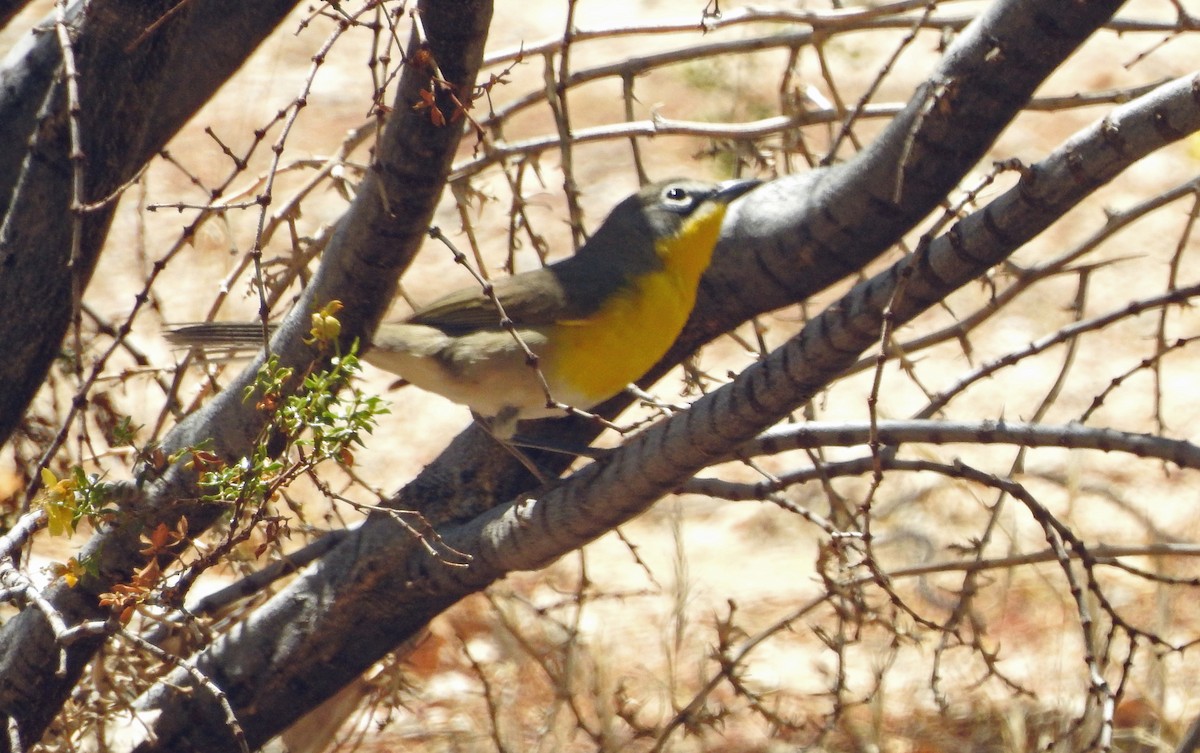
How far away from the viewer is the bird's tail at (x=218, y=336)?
11.8 ft

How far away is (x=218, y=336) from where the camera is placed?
3.62m

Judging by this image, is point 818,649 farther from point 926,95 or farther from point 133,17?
point 133,17

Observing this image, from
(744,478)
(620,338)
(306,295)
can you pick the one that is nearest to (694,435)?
(306,295)

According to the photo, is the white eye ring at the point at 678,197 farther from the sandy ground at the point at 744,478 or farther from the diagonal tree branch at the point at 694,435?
the diagonal tree branch at the point at 694,435

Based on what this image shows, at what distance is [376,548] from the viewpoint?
3395 millimetres

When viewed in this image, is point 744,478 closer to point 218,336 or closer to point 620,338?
point 620,338

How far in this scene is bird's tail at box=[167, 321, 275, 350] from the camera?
11.8ft

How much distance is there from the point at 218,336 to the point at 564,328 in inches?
40.1

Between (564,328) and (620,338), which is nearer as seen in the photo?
(620,338)

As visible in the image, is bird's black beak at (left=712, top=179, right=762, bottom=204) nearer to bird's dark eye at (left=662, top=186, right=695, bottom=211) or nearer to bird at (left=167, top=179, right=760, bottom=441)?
bird at (left=167, top=179, right=760, bottom=441)

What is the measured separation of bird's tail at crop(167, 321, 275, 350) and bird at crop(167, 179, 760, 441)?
0.39 meters

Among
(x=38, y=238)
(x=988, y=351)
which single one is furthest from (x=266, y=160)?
(x=38, y=238)

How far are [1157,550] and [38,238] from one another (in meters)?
2.66

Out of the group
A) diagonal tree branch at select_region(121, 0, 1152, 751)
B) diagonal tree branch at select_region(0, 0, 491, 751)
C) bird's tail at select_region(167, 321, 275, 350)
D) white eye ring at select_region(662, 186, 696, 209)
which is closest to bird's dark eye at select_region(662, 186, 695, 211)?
white eye ring at select_region(662, 186, 696, 209)
